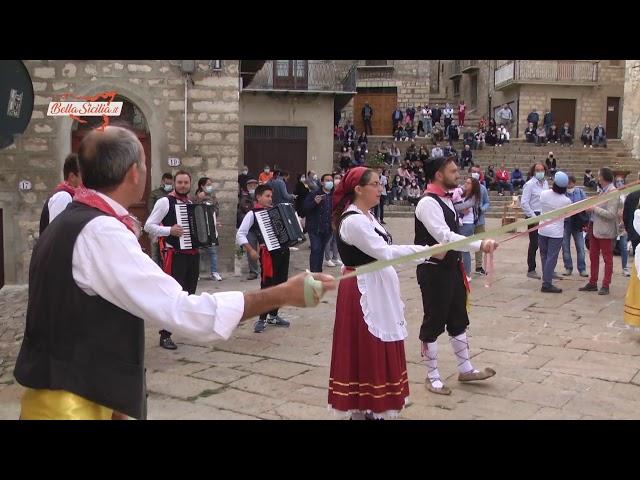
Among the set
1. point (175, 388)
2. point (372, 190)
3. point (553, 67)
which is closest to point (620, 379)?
point (372, 190)

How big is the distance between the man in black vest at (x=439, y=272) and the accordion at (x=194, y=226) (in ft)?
8.73

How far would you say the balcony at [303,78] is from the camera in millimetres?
23719

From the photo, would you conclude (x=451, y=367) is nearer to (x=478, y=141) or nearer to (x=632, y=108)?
(x=478, y=141)

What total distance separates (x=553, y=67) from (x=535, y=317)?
2987 centimetres

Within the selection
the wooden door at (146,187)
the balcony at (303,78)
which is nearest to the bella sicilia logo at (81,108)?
the wooden door at (146,187)

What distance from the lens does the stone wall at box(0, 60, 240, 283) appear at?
34.7 ft

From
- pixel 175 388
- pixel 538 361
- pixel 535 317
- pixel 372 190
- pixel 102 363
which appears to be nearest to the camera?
pixel 102 363

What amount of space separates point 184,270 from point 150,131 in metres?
4.77

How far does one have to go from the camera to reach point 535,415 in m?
4.81

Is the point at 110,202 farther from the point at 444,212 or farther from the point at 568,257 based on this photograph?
the point at 568,257

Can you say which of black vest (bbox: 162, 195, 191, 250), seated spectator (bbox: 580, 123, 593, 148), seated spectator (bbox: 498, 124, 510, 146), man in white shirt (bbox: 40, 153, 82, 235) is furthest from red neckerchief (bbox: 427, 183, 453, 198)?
seated spectator (bbox: 580, 123, 593, 148)

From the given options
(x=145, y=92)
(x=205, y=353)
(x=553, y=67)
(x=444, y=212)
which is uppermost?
(x=553, y=67)

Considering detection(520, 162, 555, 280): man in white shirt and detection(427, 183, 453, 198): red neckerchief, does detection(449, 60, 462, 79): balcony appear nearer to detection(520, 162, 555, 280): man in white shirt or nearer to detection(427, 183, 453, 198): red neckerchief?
detection(520, 162, 555, 280): man in white shirt

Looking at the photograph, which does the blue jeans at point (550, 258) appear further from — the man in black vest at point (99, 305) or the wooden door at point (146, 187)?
the man in black vest at point (99, 305)
